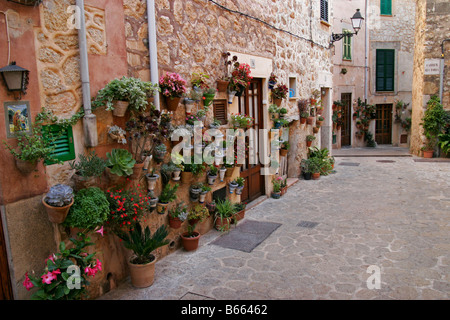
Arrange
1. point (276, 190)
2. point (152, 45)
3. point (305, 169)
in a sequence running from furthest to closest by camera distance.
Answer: point (305, 169)
point (276, 190)
point (152, 45)

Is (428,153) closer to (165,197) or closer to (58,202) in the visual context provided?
(165,197)

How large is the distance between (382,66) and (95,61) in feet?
60.5

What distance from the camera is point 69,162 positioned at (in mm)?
3689

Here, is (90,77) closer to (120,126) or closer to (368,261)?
(120,126)

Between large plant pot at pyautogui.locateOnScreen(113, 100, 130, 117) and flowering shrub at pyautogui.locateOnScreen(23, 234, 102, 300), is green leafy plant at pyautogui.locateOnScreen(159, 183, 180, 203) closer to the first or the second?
large plant pot at pyautogui.locateOnScreen(113, 100, 130, 117)

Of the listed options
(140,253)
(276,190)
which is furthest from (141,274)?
(276,190)

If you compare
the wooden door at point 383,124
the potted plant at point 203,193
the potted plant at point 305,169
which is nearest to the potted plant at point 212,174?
the potted plant at point 203,193

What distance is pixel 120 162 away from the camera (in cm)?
398

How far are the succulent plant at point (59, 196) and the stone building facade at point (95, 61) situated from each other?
18cm

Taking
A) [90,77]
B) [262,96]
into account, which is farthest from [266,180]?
[90,77]

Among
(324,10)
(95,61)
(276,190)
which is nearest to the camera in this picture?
(95,61)

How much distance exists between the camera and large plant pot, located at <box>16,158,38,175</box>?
316 centimetres
